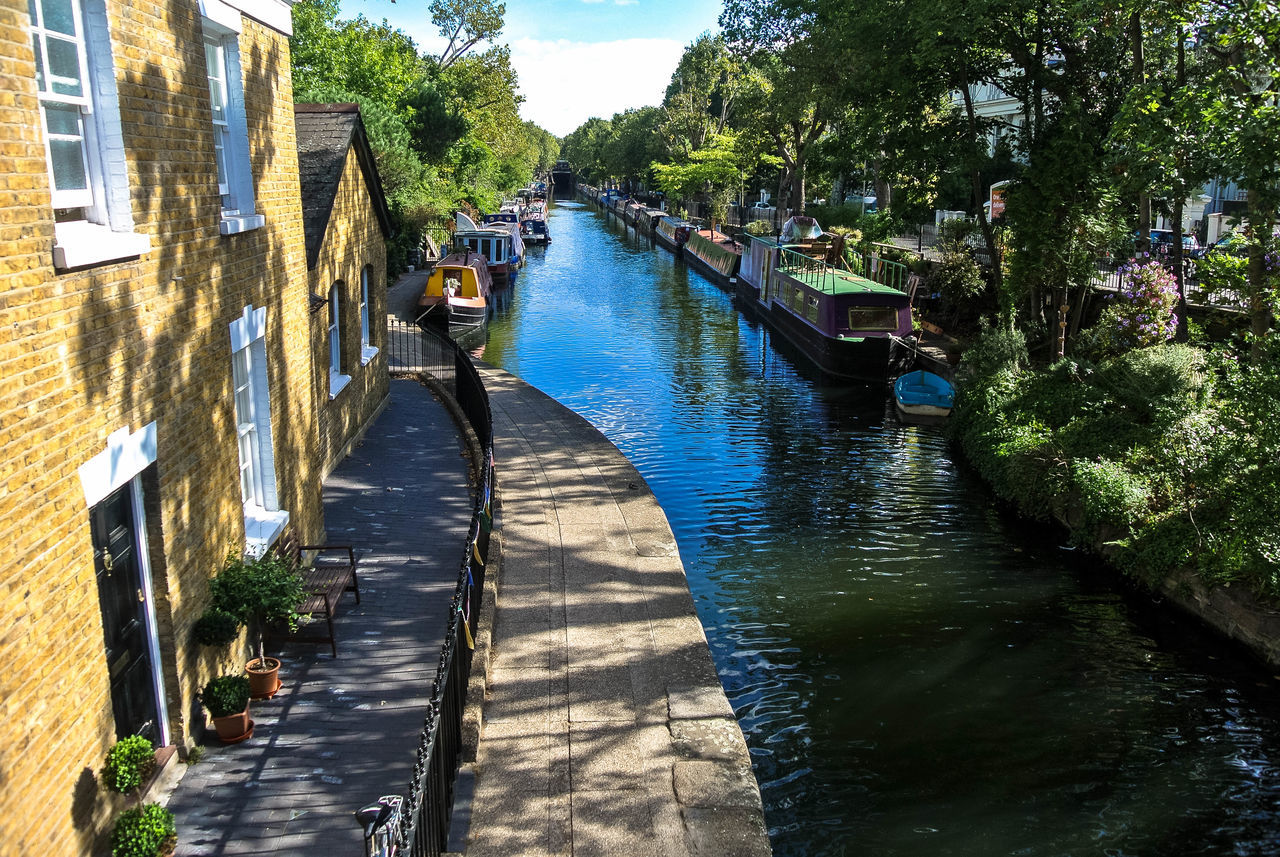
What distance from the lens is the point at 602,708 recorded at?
805 cm

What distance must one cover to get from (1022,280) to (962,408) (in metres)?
3.38

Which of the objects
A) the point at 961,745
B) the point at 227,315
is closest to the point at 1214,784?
the point at 961,745

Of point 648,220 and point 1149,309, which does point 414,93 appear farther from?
point 648,220

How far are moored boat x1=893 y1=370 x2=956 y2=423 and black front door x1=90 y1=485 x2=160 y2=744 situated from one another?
18695 mm

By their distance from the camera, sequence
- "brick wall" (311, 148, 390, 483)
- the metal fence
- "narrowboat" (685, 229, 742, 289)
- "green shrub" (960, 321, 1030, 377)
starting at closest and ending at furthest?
the metal fence, "brick wall" (311, 148, 390, 483), "green shrub" (960, 321, 1030, 377), "narrowboat" (685, 229, 742, 289)

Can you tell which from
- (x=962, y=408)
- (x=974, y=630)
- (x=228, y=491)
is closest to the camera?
(x=228, y=491)

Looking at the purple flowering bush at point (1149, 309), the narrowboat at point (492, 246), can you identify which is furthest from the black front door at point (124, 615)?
the narrowboat at point (492, 246)

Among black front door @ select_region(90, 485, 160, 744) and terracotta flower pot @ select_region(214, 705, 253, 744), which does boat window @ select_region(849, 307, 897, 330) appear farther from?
black front door @ select_region(90, 485, 160, 744)

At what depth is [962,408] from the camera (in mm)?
20047

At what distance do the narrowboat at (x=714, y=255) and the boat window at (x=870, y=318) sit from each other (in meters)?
18.9

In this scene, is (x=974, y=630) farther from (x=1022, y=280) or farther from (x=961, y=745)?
(x=1022, y=280)

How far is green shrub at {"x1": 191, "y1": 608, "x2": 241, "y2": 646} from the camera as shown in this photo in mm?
7059

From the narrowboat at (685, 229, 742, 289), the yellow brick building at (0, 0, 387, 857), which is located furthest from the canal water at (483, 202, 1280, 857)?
the narrowboat at (685, 229, 742, 289)

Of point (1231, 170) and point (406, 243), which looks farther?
point (406, 243)
